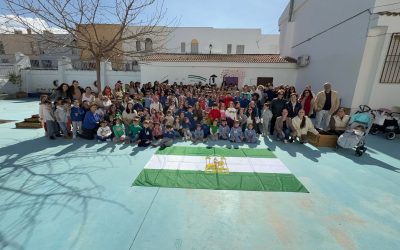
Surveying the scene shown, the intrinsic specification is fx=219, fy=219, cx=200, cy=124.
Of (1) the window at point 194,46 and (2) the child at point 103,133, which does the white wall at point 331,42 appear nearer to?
(2) the child at point 103,133

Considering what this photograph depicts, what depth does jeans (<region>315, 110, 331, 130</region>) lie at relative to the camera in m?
7.65

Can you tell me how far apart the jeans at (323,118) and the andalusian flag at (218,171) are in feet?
9.94

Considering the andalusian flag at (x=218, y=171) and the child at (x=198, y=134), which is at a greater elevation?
the child at (x=198, y=134)

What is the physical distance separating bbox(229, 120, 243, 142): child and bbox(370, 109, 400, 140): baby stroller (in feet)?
16.8

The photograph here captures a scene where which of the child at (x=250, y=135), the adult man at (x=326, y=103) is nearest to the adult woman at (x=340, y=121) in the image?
the adult man at (x=326, y=103)

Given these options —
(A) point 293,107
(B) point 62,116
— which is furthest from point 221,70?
(B) point 62,116

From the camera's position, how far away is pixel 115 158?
5430 mm

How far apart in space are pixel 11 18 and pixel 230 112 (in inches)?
277

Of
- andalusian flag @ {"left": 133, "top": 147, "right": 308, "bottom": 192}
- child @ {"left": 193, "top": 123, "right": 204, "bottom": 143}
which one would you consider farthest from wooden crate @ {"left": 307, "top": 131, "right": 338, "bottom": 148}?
child @ {"left": 193, "top": 123, "right": 204, "bottom": 143}

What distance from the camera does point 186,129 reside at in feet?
23.7

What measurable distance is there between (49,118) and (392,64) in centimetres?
1258

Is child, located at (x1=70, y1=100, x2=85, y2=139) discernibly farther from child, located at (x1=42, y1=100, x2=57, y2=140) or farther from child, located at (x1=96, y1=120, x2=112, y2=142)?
child, located at (x1=96, y1=120, x2=112, y2=142)

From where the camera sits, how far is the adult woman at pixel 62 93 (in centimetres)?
739

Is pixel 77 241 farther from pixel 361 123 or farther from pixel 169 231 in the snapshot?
pixel 361 123
